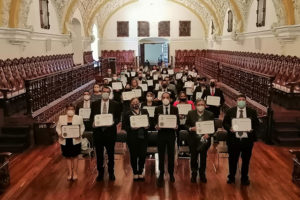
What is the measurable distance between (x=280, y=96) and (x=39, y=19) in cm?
1248

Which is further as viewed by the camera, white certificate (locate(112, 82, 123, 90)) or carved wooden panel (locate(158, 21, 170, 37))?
carved wooden panel (locate(158, 21, 170, 37))

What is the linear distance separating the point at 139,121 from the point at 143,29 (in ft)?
85.0

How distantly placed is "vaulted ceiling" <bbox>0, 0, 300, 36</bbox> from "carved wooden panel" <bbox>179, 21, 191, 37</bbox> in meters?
1.24

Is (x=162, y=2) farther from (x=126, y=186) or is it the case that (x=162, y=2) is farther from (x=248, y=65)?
(x=126, y=186)

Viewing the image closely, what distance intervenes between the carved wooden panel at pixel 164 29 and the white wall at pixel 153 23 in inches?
11.2

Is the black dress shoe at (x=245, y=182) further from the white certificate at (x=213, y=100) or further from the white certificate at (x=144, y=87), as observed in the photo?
the white certificate at (x=144, y=87)

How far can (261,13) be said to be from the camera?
16.7 metres

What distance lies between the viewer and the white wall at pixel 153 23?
3056 cm

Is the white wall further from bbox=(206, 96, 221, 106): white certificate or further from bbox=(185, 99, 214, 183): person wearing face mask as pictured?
bbox=(185, 99, 214, 183): person wearing face mask

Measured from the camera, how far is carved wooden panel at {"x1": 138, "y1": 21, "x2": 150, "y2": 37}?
3073 cm

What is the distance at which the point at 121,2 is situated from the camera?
2948 centimetres

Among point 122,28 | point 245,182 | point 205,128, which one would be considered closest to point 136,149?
point 205,128

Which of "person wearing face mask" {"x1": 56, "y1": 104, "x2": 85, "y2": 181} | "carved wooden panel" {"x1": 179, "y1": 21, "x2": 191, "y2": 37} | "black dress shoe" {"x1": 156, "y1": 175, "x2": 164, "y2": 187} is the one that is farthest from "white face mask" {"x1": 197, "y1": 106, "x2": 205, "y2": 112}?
"carved wooden panel" {"x1": 179, "y1": 21, "x2": 191, "y2": 37}

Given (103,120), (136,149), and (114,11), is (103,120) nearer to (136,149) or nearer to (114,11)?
(136,149)
